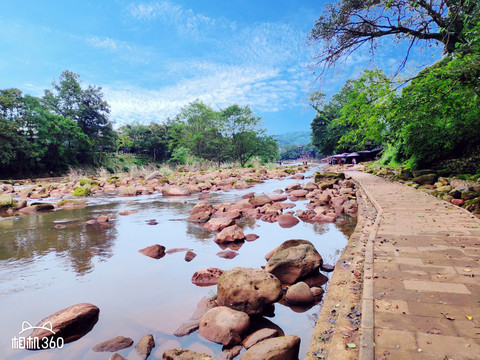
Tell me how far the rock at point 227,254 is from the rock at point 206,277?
878 millimetres

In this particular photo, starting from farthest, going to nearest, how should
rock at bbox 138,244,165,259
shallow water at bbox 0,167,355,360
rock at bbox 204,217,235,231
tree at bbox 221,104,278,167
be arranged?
tree at bbox 221,104,278,167, rock at bbox 204,217,235,231, rock at bbox 138,244,165,259, shallow water at bbox 0,167,355,360

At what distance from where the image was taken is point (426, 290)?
2359 mm

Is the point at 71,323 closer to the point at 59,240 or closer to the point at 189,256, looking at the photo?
the point at 189,256

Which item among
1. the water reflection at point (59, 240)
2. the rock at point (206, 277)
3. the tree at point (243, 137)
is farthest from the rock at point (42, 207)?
the tree at point (243, 137)

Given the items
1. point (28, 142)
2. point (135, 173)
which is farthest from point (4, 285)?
point (28, 142)

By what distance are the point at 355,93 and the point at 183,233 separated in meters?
→ 6.82

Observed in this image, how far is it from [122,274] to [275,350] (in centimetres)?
Result: 289

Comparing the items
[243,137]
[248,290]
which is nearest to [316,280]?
[248,290]

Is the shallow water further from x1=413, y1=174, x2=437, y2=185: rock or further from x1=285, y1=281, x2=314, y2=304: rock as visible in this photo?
x1=413, y1=174, x2=437, y2=185: rock

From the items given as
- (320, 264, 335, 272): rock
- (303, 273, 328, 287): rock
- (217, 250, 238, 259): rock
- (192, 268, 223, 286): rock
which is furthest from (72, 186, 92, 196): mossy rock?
(303, 273, 328, 287): rock

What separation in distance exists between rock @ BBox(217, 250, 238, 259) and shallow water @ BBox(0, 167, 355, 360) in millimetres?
114

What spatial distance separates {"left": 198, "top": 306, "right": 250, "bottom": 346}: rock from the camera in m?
2.44

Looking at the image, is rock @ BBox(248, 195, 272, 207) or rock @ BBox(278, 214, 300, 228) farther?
rock @ BBox(248, 195, 272, 207)

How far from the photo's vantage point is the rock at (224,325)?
8.00ft
